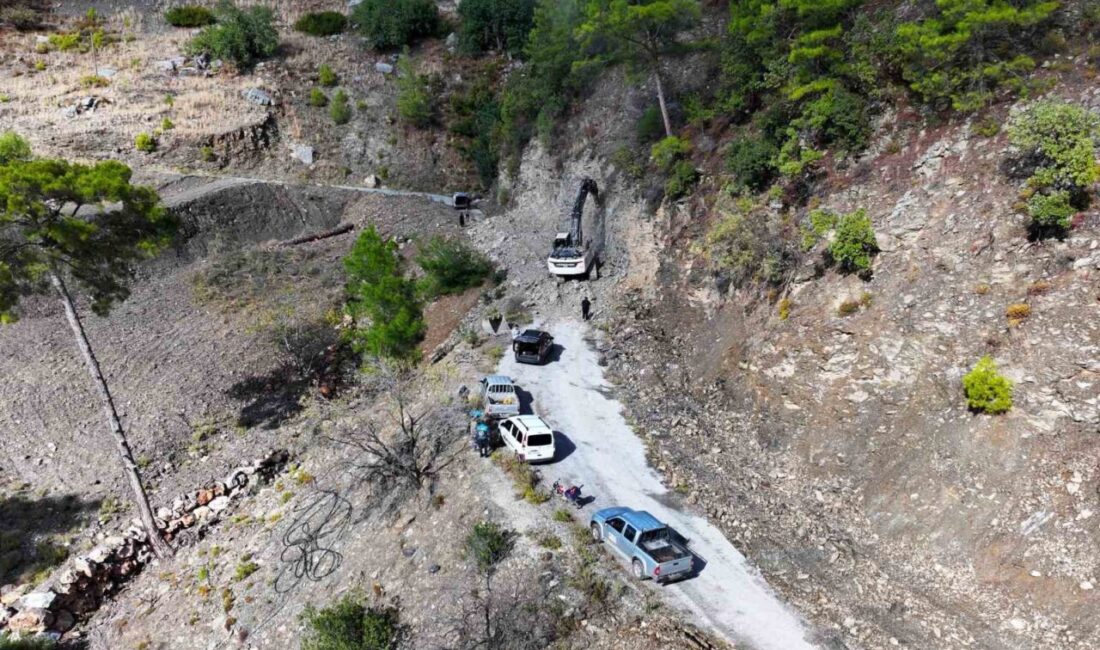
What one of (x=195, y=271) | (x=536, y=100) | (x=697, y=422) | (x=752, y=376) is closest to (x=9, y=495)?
(x=195, y=271)

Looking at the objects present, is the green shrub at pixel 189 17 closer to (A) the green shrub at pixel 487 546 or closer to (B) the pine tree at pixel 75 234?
(B) the pine tree at pixel 75 234

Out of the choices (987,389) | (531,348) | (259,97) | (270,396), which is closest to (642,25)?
(531,348)

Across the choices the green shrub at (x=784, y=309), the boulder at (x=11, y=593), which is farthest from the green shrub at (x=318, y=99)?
Answer: the green shrub at (x=784, y=309)

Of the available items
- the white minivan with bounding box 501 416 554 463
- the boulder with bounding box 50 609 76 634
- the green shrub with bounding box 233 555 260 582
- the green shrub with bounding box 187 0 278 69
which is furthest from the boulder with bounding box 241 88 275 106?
the white minivan with bounding box 501 416 554 463

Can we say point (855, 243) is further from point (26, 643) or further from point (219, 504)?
point (26, 643)

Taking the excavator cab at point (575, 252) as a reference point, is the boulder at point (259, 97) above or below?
above

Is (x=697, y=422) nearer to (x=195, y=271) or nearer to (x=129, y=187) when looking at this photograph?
(x=129, y=187)

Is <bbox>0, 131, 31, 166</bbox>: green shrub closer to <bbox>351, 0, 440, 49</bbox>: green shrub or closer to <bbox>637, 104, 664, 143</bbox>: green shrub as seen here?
<bbox>637, 104, 664, 143</bbox>: green shrub
